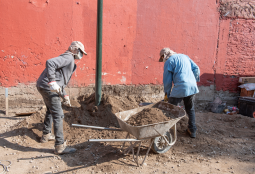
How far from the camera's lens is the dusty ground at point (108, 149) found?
2.98 m

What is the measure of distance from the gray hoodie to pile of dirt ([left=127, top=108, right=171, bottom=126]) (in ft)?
4.23

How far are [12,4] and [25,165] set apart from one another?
3.92 m

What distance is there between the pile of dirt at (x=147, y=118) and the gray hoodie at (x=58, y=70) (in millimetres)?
1290

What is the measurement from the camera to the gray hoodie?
299 cm

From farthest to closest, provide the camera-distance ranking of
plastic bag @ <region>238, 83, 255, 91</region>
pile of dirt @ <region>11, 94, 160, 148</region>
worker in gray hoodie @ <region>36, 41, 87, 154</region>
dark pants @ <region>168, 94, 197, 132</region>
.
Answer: plastic bag @ <region>238, 83, 255, 91</region> < pile of dirt @ <region>11, 94, 160, 148</region> < dark pants @ <region>168, 94, 197, 132</region> < worker in gray hoodie @ <region>36, 41, 87, 154</region>

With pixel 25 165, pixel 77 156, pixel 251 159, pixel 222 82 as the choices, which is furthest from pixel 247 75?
pixel 25 165

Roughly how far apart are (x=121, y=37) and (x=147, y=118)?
3.37 metres

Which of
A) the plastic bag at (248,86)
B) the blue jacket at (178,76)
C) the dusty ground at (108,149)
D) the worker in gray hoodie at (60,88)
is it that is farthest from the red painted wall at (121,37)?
the blue jacket at (178,76)

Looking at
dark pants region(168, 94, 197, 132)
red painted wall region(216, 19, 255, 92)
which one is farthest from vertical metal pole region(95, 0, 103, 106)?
red painted wall region(216, 19, 255, 92)

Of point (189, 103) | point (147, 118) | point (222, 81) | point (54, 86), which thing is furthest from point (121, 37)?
point (222, 81)

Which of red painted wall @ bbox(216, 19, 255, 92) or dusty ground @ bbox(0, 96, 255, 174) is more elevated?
red painted wall @ bbox(216, 19, 255, 92)

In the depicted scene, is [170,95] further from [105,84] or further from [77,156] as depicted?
[105,84]

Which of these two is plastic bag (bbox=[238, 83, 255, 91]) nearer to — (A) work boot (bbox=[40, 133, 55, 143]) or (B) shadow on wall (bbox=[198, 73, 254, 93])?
(B) shadow on wall (bbox=[198, 73, 254, 93])

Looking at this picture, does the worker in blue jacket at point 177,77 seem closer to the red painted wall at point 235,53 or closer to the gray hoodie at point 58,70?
the gray hoodie at point 58,70
